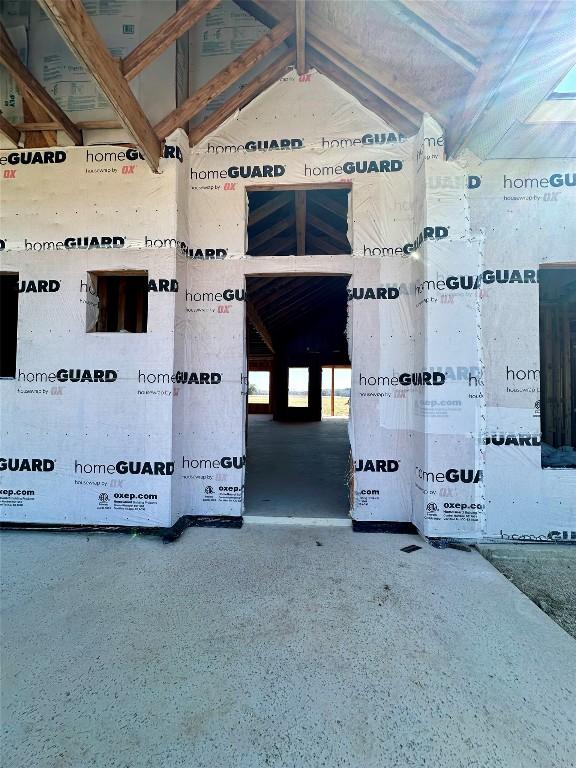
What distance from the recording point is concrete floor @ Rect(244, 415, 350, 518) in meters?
3.59

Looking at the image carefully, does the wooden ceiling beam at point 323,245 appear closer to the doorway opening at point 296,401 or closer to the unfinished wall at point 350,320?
the doorway opening at point 296,401

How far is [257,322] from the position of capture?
9000 mm

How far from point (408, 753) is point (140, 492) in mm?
2613

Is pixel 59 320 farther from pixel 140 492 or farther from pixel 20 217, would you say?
pixel 140 492

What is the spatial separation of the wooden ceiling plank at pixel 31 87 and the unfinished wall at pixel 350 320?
0.19 m

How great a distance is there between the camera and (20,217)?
331 cm

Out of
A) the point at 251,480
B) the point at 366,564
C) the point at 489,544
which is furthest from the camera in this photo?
the point at 251,480

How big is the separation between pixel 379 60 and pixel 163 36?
1.74 meters

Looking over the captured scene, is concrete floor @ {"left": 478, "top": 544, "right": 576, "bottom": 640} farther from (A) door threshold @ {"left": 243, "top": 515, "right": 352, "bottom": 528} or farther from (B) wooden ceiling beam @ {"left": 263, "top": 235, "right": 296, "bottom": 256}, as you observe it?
(B) wooden ceiling beam @ {"left": 263, "top": 235, "right": 296, "bottom": 256}

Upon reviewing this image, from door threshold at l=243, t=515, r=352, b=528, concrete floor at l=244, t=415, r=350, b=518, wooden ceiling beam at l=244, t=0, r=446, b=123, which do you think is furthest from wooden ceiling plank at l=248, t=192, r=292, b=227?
door threshold at l=243, t=515, r=352, b=528

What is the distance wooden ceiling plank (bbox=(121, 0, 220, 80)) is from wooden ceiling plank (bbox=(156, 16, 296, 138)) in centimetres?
48

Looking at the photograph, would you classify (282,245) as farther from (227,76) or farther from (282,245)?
(227,76)

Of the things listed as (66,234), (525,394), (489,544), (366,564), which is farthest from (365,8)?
(489,544)

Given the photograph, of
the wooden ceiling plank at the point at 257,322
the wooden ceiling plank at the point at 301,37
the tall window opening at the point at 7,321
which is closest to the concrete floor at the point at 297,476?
the wooden ceiling plank at the point at 257,322
